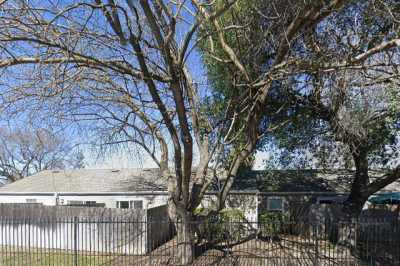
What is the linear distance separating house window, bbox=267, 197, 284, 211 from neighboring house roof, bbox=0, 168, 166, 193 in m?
6.04

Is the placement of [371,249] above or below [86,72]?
below

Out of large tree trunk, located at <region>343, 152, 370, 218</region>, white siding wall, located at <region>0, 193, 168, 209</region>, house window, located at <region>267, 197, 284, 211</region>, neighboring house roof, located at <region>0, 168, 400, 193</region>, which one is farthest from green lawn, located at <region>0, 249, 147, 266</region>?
large tree trunk, located at <region>343, 152, 370, 218</region>

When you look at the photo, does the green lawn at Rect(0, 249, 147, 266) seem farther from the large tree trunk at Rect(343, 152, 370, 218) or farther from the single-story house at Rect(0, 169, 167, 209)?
the large tree trunk at Rect(343, 152, 370, 218)

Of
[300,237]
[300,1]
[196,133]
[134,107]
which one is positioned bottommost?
[300,237]

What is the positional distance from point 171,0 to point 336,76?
421 centimetres

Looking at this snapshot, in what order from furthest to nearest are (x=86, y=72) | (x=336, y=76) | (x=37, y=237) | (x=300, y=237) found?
(x=300, y=237) → (x=37, y=237) → (x=86, y=72) → (x=336, y=76)

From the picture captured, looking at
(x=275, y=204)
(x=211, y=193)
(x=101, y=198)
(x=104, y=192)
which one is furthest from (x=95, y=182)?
(x=275, y=204)

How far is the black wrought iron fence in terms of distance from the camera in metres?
→ 10.9

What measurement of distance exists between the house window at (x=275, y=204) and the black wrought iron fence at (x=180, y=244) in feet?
8.33

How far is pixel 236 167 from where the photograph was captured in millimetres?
10867

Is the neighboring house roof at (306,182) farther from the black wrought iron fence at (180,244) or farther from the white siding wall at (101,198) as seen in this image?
the white siding wall at (101,198)

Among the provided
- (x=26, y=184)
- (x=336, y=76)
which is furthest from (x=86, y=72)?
(x=26, y=184)

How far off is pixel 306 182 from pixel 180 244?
37.6ft

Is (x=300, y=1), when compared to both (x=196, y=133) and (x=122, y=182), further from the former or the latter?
(x=122, y=182)
